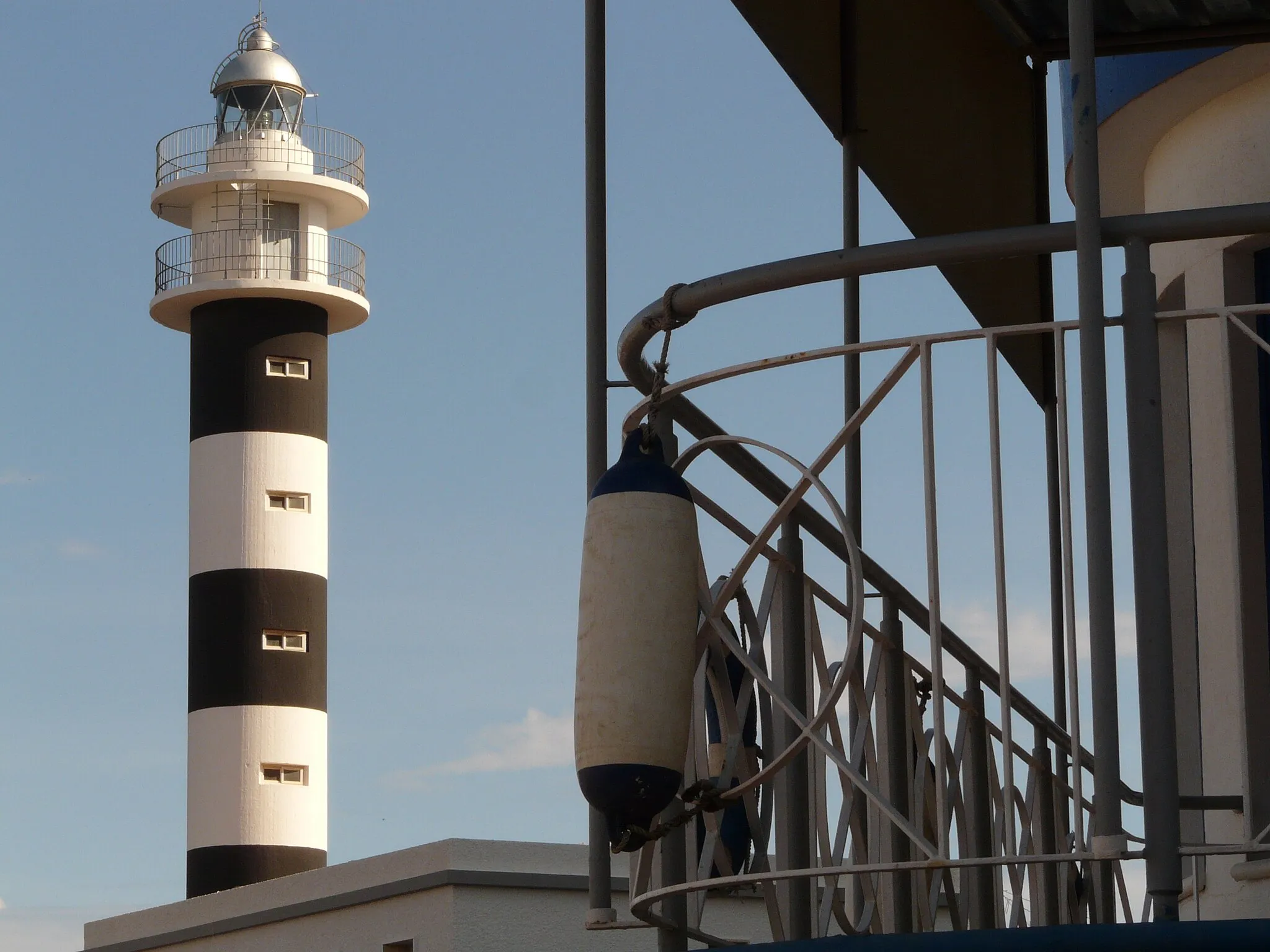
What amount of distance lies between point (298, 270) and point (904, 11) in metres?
21.2

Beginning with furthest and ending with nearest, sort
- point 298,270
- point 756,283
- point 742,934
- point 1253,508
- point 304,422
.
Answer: point 298,270 < point 304,422 < point 742,934 < point 1253,508 < point 756,283

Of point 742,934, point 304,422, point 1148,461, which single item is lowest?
point 742,934

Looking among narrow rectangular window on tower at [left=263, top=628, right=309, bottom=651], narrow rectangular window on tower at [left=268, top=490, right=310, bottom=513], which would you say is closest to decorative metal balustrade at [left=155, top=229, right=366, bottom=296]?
narrow rectangular window on tower at [left=268, top=490, right=310, bottom=513]


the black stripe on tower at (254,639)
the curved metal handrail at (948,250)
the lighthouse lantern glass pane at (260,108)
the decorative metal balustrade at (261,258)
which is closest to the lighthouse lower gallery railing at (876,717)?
the curved metal handrail at (948,250)

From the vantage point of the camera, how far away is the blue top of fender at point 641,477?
290 cm

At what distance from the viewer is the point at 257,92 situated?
90.7 ft

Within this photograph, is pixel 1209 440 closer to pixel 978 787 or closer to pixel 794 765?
pixel 978 787

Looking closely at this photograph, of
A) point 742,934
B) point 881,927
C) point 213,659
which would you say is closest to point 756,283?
point 881,927

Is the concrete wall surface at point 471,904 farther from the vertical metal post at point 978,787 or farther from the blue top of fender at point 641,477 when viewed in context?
the blue top of fender at point 641,477

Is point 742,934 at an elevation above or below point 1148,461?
below

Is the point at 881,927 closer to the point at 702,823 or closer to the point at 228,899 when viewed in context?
the point at 702,823

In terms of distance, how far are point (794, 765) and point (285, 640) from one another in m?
19.4

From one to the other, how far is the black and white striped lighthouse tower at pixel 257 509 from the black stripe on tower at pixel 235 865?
2 centimetres

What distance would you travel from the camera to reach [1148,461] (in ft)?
8.76
